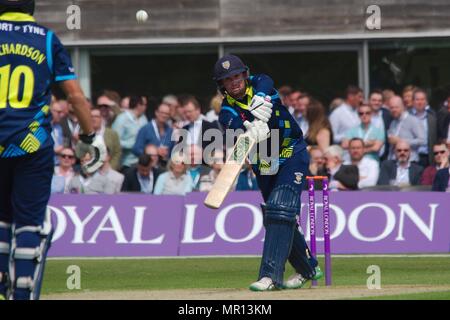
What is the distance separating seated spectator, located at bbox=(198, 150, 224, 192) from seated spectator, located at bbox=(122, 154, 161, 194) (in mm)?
844

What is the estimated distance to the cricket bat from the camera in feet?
36.8

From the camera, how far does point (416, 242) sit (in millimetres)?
17312

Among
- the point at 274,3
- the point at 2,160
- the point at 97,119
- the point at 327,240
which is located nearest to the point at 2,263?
the point at 2,160

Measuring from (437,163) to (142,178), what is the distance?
14.2 feet

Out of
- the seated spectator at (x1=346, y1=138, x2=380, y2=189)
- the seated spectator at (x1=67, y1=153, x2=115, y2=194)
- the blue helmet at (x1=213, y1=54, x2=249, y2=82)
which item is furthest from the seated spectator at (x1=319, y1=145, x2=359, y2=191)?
the blue helmet at (x1=213, y1=54, x2=249, y2=82)

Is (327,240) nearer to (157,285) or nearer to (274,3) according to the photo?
(157,285)

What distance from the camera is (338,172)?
18.5 metres

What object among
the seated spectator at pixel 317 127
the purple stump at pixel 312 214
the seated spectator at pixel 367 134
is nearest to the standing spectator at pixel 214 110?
the seated spectator at pixel 317 127

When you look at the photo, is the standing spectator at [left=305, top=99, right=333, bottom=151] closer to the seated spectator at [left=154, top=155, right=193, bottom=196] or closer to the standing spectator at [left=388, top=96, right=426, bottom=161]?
the standing spectator at [left=388, top=96, right=426, bottom=161]

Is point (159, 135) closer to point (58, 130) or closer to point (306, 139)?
point (58, 130)

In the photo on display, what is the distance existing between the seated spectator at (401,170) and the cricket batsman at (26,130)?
10.2 m

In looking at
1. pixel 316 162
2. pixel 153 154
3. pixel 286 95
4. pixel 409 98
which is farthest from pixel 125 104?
pixel 409 98

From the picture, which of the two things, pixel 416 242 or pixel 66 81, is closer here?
pixel 66 81

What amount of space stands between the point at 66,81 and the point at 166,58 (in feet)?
46.6
